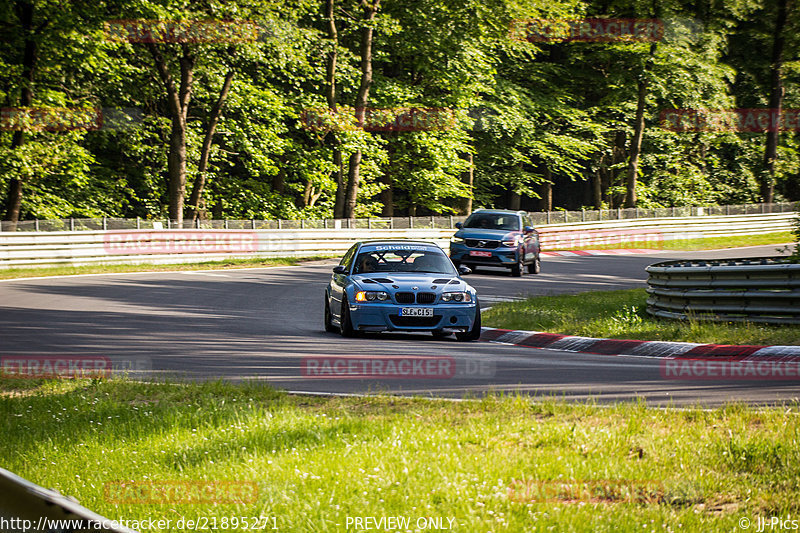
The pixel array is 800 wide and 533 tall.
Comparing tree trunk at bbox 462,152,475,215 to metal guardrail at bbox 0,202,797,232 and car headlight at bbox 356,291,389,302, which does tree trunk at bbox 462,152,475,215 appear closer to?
metal guardrail at bbox 0,202,797,232

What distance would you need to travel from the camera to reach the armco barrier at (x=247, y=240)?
26.7m

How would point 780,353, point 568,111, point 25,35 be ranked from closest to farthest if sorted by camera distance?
point 780,353 → point 25,35 → point 568,111

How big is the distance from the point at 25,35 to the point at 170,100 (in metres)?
5.42

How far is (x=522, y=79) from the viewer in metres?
52.0

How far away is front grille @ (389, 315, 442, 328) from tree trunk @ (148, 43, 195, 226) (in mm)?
21056

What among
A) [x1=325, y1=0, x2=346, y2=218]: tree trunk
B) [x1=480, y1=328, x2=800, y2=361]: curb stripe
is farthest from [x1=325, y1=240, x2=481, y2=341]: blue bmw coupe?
[x1=325, y1=0, x2=346, y2=218]: tree trunk

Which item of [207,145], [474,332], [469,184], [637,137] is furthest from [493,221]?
[637,137]

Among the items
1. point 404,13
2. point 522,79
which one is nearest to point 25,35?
point 404,13

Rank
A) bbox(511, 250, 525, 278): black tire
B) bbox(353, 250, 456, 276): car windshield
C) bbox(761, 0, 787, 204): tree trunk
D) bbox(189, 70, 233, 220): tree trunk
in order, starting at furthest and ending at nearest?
bbox(761, 0, 787, 204): tree trunk
bbox(189, 70, 233, 220): tree trunk
bbox(511, 250, 525, 278): black tire
bbox(353, 250, 456, 276): car windshield

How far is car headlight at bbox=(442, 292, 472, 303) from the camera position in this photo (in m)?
13.8

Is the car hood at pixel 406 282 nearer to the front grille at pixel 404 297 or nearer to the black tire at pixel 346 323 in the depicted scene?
the front grille at pixel 404 297

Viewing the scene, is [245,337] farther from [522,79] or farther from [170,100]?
[522,79]

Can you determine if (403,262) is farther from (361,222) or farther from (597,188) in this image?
(597,188)

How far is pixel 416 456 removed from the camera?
591 centimetres
